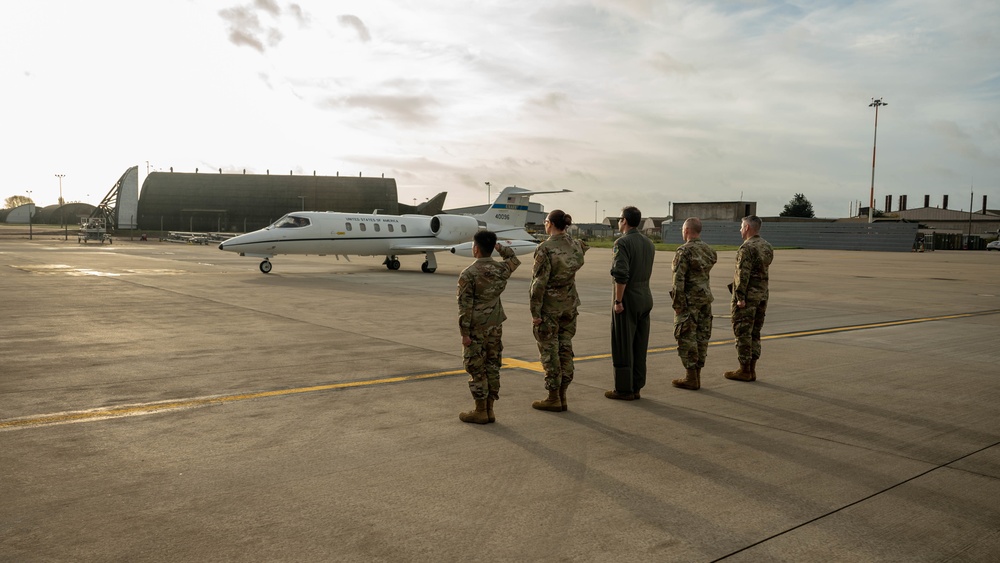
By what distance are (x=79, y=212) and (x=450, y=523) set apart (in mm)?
184866

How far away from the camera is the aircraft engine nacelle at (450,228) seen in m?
28.6

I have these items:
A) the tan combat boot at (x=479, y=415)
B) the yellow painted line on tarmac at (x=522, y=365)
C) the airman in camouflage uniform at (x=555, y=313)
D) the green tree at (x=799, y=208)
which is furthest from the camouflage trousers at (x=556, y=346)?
the green tree at (x=799, y=208)

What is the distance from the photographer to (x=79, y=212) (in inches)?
6319

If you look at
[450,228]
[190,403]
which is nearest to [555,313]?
[190,403]

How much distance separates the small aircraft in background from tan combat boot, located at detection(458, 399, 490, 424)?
17.7 m

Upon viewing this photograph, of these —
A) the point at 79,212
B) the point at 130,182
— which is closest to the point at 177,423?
the point at 130,182

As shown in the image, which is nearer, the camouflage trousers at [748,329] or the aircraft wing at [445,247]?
the camouflage trousers at [748,329]

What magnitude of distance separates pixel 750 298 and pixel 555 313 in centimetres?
304

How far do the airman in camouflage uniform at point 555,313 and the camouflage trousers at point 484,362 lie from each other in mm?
622

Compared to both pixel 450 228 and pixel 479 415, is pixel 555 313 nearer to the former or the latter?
pixel 479 415

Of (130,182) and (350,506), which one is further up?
(130,182)

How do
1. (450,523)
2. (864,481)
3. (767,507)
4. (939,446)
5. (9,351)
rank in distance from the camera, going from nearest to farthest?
(450,523) → (767,507) → (864,481) → (939,446) → (9,351)

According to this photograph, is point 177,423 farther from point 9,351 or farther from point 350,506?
point 9,351

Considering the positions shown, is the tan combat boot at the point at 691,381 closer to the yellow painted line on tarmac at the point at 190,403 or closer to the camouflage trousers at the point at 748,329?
the camouflage trousers at the point at 748,329
